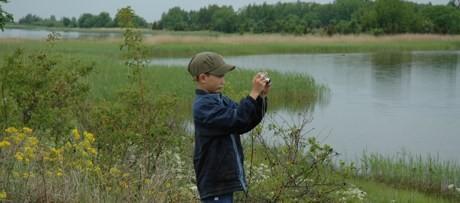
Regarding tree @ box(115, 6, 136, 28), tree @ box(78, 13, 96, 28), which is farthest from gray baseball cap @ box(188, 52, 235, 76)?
tree @ box(78, 13, 96, 28)

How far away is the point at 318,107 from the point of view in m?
16.8

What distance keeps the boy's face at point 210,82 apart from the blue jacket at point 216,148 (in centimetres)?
3

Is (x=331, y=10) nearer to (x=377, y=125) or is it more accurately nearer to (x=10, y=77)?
(x=377, y=125)

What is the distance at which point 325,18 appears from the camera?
97.5 meters

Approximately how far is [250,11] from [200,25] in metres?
8.44

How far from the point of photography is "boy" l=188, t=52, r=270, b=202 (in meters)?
3.31

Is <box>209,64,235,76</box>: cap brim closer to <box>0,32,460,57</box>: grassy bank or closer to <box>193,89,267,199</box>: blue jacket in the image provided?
<box>193,89,267,199</box>: blue jacket

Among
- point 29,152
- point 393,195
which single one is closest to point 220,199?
point 29,152

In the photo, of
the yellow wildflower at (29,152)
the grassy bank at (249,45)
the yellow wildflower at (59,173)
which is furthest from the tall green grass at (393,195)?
the grassy bank at (249,45)

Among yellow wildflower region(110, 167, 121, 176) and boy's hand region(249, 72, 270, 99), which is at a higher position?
boy's hand region(249, 72, 270, 99)

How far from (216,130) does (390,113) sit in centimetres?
1295

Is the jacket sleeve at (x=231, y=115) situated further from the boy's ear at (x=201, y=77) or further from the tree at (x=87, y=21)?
the tree at (x=87, y=21)

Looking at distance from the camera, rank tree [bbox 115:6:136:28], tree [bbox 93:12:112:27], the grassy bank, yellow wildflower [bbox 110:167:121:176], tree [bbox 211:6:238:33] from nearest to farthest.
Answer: yellow wildflower [bbox 110:167:121:176]
tree [bbox 115:6:136:28]
the grassy bank
tree [bbox 211:6:238:33]
tree [bbox 93:12:112:27]

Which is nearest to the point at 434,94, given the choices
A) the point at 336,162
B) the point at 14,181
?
the point at 336,162
